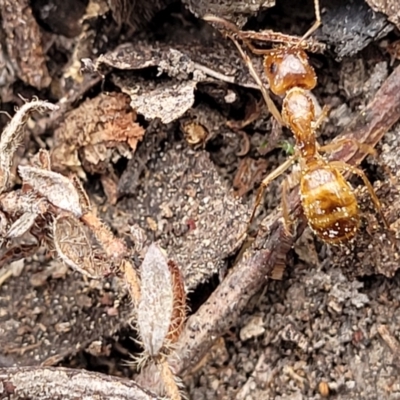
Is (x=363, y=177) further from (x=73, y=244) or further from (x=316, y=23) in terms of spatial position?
(x=73, y=244)

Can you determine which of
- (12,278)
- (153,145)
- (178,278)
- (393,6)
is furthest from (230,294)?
(393,6)

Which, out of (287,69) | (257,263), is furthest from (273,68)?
(257,263)

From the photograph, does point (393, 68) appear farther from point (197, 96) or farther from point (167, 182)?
point (167, 182)

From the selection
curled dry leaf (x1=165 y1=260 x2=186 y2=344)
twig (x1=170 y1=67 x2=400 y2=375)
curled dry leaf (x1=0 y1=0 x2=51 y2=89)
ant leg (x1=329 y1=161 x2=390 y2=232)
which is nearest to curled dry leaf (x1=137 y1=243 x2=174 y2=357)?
curled dry leaf (x1=165 y1=260 x2=186 y2=344)

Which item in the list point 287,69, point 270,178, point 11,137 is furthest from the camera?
point 287,69

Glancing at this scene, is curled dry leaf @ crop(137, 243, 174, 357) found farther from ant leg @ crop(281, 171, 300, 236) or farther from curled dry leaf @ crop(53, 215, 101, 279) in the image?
ant leg @ crop(281, 171, 300, 236)
